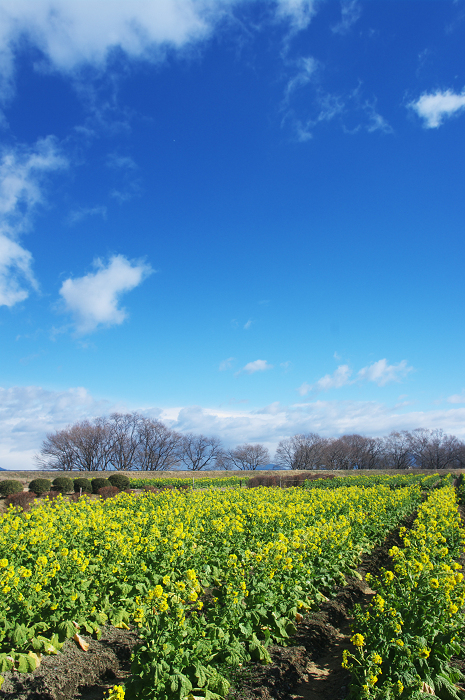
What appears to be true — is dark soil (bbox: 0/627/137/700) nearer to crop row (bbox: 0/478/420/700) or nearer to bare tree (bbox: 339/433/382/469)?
crop row (bbox: 0/478/420/700)

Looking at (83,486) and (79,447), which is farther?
(79,447)

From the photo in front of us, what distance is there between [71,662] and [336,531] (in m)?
5.49

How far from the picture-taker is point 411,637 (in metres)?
4.29

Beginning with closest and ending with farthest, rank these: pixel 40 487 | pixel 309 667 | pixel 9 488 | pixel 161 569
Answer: pixel 309 667 → pixel 161 569 → pixel 9 488 → pixel 40 487

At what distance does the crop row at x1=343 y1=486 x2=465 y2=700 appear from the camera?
150 inches

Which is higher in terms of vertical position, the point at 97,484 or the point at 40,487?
the point at 40,487

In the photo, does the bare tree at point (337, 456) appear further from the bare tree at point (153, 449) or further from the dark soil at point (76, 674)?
the dark soil at point (76, 674)

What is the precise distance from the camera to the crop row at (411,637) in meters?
3.80

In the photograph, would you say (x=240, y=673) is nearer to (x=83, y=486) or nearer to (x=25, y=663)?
(x=25, y=663)

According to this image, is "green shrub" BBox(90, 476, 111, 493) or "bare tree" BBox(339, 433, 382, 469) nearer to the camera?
"green shrub" BBox(90, 476, 111, 493)

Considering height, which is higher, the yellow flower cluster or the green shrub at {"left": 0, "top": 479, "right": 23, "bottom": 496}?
the yellow flower cluster

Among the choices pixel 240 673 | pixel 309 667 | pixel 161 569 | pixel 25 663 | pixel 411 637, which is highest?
pixel 161 569

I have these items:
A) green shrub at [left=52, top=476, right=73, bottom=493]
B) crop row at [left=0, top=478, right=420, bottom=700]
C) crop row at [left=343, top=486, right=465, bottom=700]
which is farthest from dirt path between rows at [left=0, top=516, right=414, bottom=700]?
green shrub at [left=52, top=476, right=73, bottom=493]

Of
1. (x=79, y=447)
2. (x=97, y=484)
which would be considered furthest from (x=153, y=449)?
(x=97, y=484)
